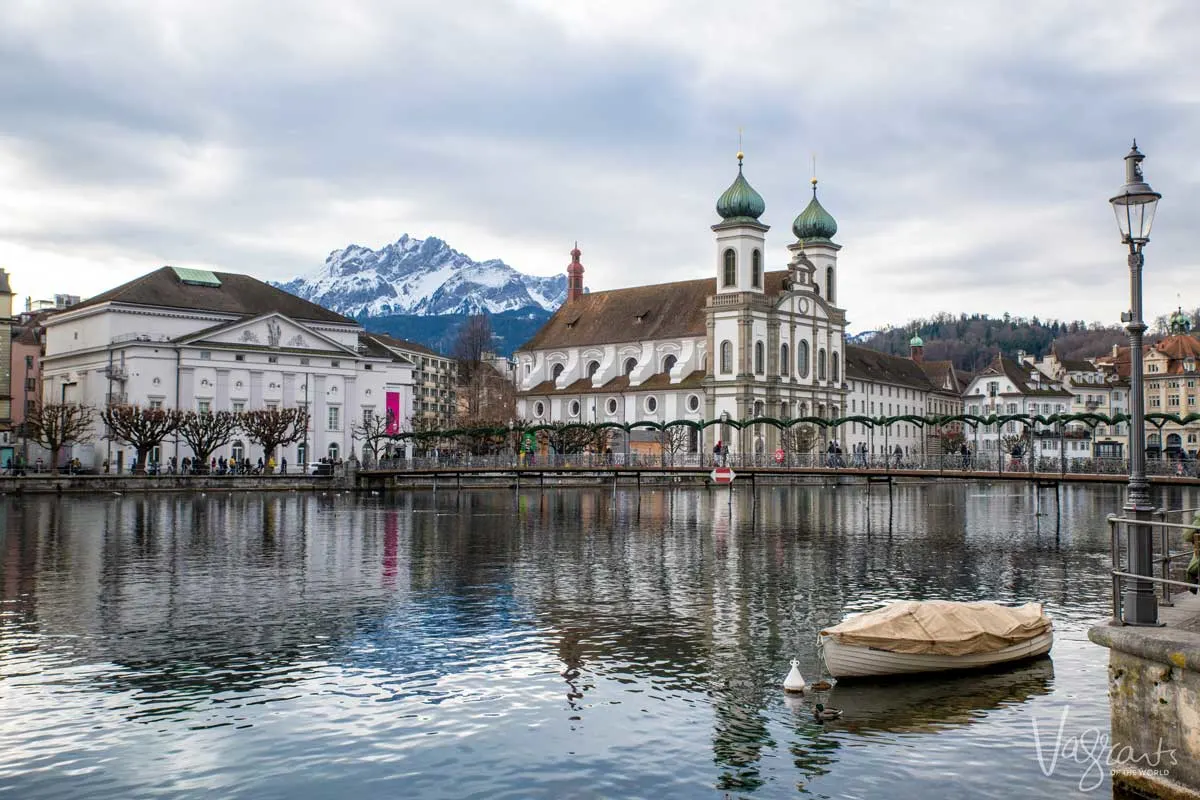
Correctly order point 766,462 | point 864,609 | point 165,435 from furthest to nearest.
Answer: point 165,435
point 766,462
point 864,609

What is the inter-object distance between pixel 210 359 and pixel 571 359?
4361 cm

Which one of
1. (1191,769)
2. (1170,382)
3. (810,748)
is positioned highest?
(1170,382)

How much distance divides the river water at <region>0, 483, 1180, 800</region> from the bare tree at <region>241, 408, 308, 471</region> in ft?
154

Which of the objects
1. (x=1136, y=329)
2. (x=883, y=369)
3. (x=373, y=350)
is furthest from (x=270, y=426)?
(x=883, y=369)

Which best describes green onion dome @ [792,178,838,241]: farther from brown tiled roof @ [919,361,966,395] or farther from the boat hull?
the boat hull

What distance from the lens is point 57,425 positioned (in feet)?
285

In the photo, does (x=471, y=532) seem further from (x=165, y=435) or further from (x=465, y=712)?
(x=165, y=435)

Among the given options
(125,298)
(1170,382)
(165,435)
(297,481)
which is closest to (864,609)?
(297,481)

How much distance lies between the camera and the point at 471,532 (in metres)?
50.7

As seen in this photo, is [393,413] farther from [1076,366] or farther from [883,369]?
[1076,366]

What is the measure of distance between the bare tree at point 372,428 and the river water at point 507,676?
59.7 m

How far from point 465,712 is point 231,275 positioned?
318 feet

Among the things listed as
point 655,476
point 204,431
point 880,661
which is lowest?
point 880,661

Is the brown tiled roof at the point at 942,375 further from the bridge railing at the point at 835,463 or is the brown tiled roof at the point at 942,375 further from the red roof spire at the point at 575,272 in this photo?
the bridge railing at the point at 835,463
